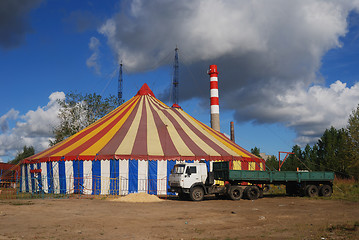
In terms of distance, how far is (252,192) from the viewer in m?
21.4

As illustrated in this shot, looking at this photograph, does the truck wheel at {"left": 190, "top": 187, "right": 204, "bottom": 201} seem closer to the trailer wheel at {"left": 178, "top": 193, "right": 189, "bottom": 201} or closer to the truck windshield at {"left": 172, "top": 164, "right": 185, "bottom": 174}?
the trailer wheel at {"left": 178, "top": 193, "right": 189, "bottom": 201}

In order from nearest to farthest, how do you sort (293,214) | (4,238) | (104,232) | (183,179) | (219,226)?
(4,238)
(104,232)
(219,226)
(293,214)
(183,179)

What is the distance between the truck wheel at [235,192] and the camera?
67.3ft

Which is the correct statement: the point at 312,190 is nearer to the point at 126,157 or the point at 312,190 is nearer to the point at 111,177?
the point at 126,157

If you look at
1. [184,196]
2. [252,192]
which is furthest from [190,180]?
[252,192]

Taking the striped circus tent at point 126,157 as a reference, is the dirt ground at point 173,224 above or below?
below

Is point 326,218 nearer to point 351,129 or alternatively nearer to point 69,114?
point 351,129

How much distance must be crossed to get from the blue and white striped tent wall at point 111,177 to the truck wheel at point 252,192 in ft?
21.0

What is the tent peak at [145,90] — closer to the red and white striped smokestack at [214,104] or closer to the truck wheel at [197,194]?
the red and white striped smokestack at [214,104]

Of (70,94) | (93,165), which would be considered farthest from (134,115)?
(70,94)

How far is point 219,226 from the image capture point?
36.6 feet

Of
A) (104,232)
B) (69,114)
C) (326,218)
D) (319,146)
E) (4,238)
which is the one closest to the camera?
(4,238)

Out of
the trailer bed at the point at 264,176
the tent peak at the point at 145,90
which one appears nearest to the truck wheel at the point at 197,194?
the trailer bed at the point at 264,176

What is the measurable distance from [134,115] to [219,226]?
67.9 feet
